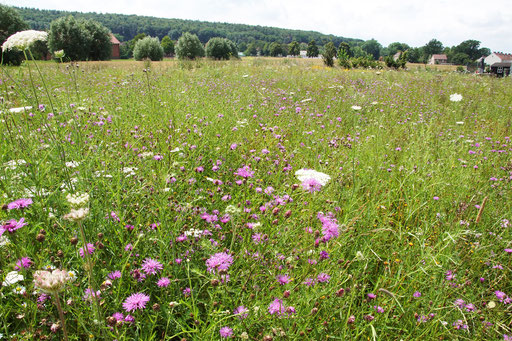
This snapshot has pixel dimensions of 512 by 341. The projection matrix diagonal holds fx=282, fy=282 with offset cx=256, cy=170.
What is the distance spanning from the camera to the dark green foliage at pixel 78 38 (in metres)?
32.2

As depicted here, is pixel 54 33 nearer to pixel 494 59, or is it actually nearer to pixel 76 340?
pixel 76 340

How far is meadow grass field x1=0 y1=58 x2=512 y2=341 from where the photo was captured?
128 centimetres

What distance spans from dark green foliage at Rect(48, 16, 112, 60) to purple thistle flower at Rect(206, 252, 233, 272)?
36.8 meters

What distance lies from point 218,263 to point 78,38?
43046 millimetres

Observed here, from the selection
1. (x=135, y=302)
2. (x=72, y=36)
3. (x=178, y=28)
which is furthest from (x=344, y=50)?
(x=178, y=28)

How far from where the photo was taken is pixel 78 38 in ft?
114

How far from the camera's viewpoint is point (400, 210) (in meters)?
2.49

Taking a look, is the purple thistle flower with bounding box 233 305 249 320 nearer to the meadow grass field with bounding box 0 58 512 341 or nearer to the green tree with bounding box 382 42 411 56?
the meadow grass field with bounding box 0 58 512 341

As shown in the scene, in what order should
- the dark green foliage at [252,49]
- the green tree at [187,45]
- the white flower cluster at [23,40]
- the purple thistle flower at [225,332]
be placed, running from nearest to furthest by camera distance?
the purple thistle flower at [225,332], the white flower cluster at [23,40], the green tree at [187,45], the dark green foliage at [252,49]

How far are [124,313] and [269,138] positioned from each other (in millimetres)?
2624

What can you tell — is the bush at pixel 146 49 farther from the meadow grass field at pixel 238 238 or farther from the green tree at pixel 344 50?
the meadow grass field at pixel 238 238

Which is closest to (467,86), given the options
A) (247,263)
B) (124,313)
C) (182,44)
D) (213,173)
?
(213,173)

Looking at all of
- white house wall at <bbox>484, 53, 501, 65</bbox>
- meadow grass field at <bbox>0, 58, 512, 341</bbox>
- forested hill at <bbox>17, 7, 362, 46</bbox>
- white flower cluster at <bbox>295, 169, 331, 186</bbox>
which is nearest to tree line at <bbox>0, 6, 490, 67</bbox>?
forested hill at <bbox>17, 7, 362, 46</bbox>

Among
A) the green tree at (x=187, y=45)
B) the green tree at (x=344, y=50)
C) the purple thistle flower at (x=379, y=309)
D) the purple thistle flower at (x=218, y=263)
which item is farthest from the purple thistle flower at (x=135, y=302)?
the green tree at (x=187, y=45)
